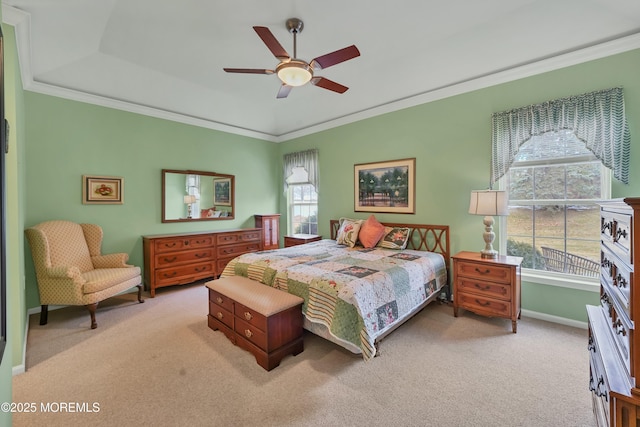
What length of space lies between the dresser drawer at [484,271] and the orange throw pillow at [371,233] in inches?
46.6

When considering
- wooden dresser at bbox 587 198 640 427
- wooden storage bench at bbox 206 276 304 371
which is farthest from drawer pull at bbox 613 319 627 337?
wooden storage bench at bbox 206 276 304 371

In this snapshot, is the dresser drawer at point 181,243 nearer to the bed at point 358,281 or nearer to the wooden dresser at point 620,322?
the bed at point 358,281

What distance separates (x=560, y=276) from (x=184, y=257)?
5041 millimetres

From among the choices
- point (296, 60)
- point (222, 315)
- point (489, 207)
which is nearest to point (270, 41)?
point (296, 60)

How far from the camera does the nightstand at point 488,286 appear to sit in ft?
9.20

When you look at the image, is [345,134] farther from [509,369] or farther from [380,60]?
[509,369]

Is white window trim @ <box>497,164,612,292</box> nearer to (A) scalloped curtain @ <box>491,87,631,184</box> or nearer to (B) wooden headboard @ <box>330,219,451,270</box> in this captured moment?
(A) scalloped curtain @ <box>491,87,631,184</box>

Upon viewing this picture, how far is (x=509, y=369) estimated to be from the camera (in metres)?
2.21

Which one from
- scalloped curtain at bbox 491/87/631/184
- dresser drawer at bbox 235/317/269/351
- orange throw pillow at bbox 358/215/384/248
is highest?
scalloped curtain at bbox 491/87/631/184

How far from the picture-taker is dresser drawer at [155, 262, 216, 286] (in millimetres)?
4045

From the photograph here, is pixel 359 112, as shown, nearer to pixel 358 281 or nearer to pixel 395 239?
pixel 395 239

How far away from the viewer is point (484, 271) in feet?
9.77

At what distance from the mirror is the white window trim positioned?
4545mm

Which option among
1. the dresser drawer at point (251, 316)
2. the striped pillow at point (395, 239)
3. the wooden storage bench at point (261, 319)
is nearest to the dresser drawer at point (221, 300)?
the wooden storage bench at point (261, 319)
